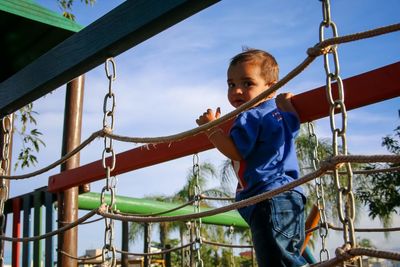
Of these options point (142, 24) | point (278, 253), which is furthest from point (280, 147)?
point (142, 24)

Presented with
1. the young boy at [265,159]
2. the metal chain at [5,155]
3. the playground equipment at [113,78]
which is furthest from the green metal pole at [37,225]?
the young boy at [265,159]

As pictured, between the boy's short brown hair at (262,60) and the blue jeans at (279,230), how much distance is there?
0.49 m

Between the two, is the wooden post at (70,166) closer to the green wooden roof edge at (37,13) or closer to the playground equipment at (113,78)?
the playground equipment at (113,78)

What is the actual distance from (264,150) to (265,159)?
32mm

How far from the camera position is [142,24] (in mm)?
1957

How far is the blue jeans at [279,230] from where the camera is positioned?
1703mm

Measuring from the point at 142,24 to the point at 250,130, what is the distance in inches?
22.8

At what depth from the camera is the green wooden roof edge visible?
266cm

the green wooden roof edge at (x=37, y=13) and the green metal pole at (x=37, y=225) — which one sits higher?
the green wooden roof edge at (x=37, y=13)

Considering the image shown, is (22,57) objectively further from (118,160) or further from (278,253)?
(278,253)

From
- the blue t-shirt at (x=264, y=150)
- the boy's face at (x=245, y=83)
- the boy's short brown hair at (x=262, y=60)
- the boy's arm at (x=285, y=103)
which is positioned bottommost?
the blue t-shirt at (x=264, y=150)

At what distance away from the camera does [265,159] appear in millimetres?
1841

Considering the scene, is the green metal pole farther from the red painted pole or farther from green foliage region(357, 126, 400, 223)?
green foliage region(357, 126, 400, 223)

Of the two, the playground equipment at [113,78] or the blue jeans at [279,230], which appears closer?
the playground equipment at [113,78]
